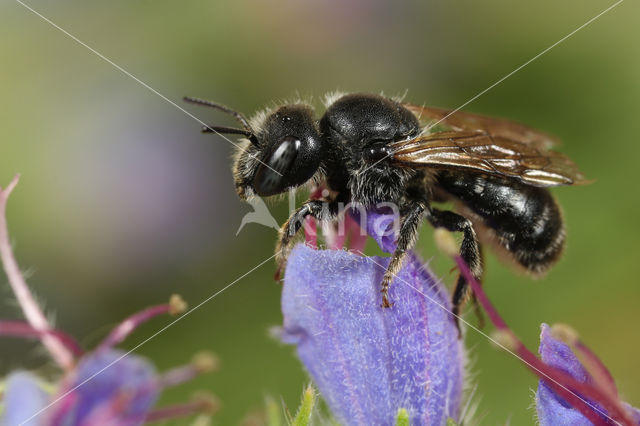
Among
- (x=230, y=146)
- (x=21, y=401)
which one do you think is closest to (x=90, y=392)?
(x=21, y=401)

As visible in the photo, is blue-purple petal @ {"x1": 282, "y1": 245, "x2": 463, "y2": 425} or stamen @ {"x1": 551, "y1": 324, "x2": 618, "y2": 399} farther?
blue-purple petal @ {"x1": 282, "y1": 245, "x2": 463, "y2": 425}

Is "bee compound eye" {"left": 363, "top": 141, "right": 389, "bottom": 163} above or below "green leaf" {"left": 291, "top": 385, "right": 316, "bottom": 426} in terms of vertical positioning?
above

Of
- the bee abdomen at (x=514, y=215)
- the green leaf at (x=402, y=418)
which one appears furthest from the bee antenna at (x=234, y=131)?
the green leaf at (x=402, y=418)

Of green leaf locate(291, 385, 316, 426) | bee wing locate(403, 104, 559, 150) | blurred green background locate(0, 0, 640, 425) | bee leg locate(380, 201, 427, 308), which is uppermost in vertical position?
bee wing locate(403, 104, 559, 150)

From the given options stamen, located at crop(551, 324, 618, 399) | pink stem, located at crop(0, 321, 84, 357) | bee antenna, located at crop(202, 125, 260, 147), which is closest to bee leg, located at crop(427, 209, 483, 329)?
stamen, located at crop(551, 324, 618, 399)

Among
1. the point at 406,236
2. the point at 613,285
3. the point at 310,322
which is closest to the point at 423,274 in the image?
the point at 406,236

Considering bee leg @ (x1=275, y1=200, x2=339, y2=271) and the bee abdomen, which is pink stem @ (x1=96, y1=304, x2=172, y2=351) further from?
the bee abdomen

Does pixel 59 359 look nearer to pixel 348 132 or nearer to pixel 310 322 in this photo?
pixel 310 322
